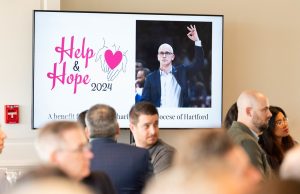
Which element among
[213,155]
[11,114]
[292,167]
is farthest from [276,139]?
[213,155]

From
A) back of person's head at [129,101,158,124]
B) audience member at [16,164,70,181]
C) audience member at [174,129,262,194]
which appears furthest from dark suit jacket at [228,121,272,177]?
audience member at [16,164,70,181]

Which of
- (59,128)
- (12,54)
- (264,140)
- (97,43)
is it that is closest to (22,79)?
(12,54)

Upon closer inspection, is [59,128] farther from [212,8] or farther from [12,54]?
[212,8]

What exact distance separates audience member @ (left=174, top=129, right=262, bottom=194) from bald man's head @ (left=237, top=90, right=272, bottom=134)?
2.36m

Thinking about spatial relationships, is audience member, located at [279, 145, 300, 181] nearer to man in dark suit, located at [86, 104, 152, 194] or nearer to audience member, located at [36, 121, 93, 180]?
audience member, located at [36, 121, 93, 180]

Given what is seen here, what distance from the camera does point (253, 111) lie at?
14.3 feet

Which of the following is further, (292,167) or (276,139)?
(276,139)

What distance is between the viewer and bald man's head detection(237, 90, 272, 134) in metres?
4.32

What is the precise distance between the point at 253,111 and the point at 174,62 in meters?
1.81

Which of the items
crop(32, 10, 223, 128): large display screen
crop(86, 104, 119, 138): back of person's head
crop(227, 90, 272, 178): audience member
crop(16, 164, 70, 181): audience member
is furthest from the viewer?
crop(32, 10, 223, 128): large display screen

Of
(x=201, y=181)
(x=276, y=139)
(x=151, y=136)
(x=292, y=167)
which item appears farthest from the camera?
(x=276, y=139)

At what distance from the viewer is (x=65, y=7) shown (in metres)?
6.18

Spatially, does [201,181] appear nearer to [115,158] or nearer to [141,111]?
[115,158]

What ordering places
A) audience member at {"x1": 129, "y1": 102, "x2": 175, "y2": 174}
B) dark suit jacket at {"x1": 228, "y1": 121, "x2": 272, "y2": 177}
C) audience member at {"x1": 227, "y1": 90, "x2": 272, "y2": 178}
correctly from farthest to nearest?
audience member at {"x1": 227, "y1": 90, "x2": 272, "y2": 178}
audience member at {"x1": 129, "y1": 102, "x2": 175, "y2": 174}
dark suit jacket at {"x1": 228, "y1": 121, "x2": 272, "y2": 177}
